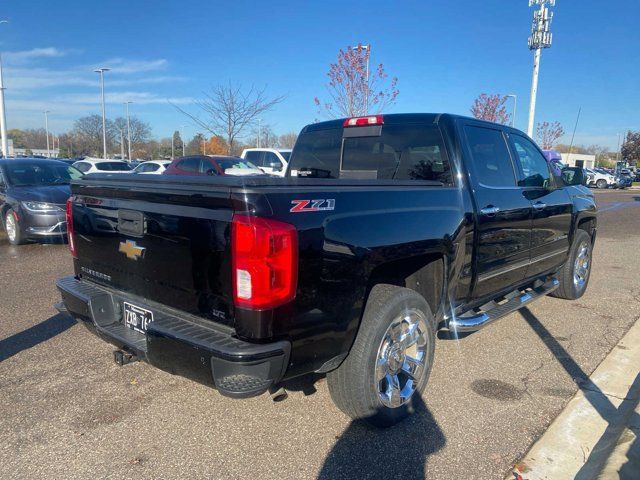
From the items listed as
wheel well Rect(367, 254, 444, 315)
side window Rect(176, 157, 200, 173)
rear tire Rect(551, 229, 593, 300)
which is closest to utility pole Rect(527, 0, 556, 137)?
side window Rect(176, 157, 200, 173)

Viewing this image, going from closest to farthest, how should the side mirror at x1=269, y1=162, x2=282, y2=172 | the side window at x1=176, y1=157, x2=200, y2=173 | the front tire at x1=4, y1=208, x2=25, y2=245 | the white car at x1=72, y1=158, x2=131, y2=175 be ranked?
the front tire at x1=4, y1=208, x2=25, y2=245 < the side window at x1=176, y1=157, x2=200, y2=173 < the side mirror at x1=269, y1=162, x2=282, y2=172 < the white car at x1=72, y1=158, x2=131, y2=175

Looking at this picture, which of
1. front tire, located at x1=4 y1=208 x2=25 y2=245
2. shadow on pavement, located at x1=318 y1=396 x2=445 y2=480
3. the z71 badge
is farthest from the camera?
front tire, located at x1=4 y1=208 x2=25 y2=245

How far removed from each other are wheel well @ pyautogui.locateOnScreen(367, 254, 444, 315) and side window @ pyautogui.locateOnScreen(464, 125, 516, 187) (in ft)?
2.77

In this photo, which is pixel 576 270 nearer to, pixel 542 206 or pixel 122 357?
pixel 542 206

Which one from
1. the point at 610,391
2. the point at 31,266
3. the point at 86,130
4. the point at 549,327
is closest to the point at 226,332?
the point at 610,391

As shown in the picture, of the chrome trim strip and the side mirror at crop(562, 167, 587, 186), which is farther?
the side mirror at crop(562, 167, 587, 186)

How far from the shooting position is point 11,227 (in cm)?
878

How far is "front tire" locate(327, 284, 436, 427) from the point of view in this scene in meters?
2.80

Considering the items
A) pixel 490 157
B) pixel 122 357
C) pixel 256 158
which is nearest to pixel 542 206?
pixel 490 157

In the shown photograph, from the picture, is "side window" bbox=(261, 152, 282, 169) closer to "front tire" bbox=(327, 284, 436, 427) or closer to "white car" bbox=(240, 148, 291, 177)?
"white car" bbox=(240, 148, 291, 177)

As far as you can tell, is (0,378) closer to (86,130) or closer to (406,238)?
Result: (406,238)

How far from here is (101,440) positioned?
9.16ft

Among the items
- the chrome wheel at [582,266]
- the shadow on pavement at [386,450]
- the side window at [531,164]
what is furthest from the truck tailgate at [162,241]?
the chrome wheel at [582,266]

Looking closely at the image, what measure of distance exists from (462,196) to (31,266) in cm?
638
